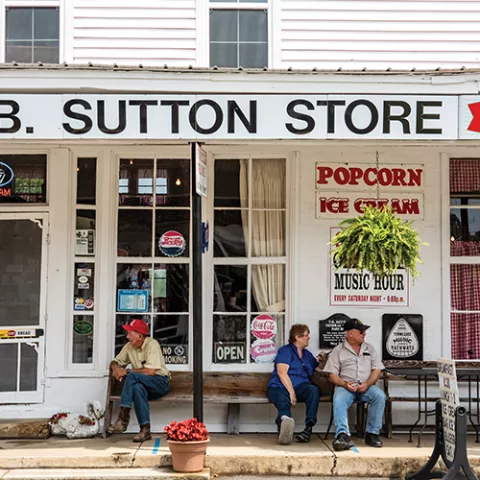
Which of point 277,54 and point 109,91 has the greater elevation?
point 277,54

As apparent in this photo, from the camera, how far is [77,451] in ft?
25.6

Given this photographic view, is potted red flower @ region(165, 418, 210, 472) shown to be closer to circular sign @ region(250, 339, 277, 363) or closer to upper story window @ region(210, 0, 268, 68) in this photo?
circular sign @ region(250, 339, 277, 363)

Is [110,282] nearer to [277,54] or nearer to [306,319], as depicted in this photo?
[306,319]

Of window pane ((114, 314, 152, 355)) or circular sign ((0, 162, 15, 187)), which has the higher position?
circular sign ((0, 162, 15, 187))

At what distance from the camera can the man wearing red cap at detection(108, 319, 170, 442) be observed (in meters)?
8.30

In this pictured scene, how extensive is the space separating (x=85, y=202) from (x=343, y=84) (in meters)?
3.30

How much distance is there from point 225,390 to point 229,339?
611 mm

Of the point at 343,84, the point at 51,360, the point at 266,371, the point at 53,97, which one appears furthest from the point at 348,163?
the point at 51,360

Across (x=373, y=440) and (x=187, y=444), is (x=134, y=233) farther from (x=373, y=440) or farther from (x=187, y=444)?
(x=373, y=440)

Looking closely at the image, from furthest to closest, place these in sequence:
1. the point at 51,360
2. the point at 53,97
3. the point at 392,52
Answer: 1. the point at 392,52
2. the point at 51,360
3. the point at 53,97

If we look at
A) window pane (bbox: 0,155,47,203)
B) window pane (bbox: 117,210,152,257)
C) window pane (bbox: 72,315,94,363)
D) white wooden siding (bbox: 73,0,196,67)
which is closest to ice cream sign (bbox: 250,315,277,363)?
window pane (bbox: 117,210,152,257)

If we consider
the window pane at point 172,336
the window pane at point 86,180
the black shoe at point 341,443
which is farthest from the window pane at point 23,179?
the black shoe at point 341,443

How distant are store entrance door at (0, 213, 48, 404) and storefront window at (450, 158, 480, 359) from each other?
4.73 metres

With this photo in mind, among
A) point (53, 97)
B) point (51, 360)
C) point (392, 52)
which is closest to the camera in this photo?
point (53, 97)
